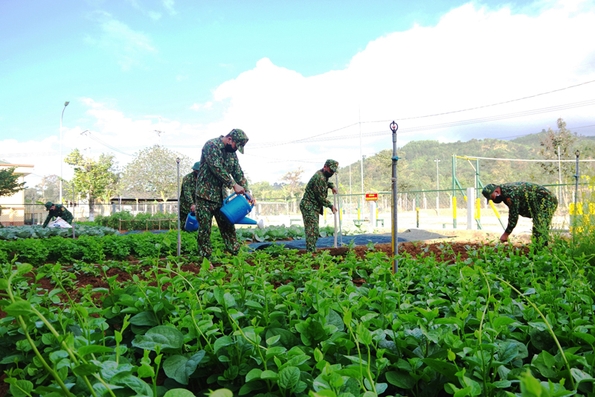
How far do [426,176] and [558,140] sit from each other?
35.2m

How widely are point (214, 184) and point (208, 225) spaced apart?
53cm

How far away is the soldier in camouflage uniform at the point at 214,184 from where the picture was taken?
5.36 meters

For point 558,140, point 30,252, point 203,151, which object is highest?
point 558,140

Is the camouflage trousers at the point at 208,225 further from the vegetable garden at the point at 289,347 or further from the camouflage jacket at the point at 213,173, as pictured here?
the vegetable garden at the point at 289,347

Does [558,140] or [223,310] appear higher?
[558,140]

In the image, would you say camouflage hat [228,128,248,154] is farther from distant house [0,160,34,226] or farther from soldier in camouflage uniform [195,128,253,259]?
distant house [0,160,34,226]

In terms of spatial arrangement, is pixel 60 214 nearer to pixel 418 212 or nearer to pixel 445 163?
pixel 418 212

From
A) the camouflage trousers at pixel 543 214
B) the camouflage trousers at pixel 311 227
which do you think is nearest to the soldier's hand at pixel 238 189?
the camouflage trousers at pixel 311 227

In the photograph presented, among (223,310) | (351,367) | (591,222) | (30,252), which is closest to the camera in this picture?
(351,367)

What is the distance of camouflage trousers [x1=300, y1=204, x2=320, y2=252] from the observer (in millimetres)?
6699

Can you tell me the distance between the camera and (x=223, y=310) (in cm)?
159

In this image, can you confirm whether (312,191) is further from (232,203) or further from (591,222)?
(591,222)

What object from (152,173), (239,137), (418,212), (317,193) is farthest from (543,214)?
(152,173)

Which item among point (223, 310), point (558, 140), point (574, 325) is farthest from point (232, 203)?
point (558, 140)
